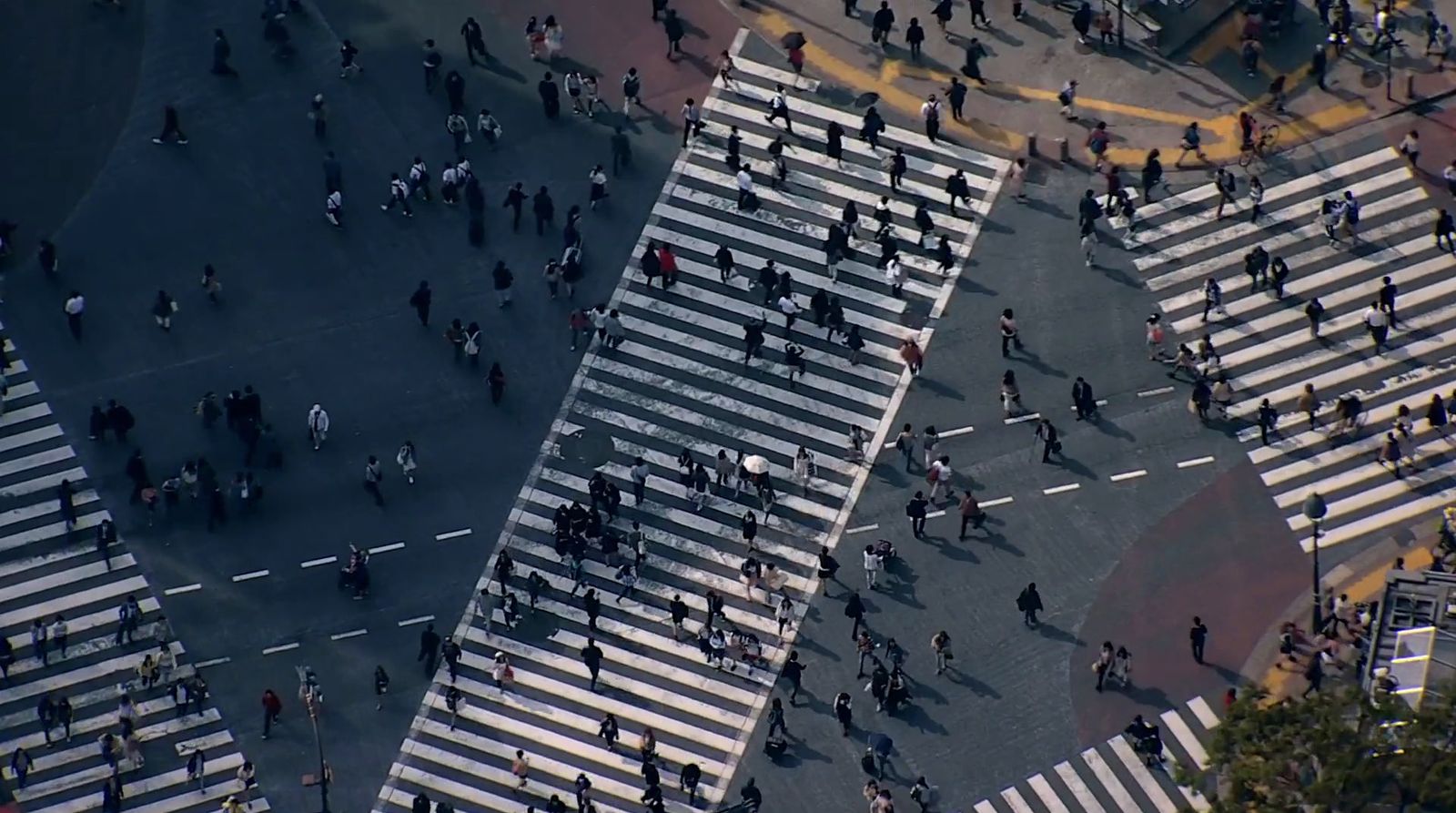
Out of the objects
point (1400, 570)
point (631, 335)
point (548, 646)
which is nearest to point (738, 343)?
point (631, 335)

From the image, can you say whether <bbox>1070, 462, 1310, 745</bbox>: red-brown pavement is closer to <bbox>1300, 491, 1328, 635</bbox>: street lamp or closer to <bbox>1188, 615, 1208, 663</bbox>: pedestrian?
<bbox>1188, 615, 1208, 663</bbox>: pedestrian

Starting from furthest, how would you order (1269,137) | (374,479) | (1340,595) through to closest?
1. (1269,137)
2. (374,479)
3. (1340,595)

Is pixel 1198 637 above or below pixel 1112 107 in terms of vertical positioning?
below

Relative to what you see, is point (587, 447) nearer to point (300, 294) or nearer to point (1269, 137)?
point (300, 294)

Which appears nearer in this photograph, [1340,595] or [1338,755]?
[1338,755]

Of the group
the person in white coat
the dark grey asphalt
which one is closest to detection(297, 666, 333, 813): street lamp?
the dark grey asphalt

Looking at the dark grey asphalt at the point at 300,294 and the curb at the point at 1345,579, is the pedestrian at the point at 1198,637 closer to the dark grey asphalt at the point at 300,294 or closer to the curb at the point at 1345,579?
the curb at the point at 1345,579

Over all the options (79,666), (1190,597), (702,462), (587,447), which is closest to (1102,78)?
(702,462)

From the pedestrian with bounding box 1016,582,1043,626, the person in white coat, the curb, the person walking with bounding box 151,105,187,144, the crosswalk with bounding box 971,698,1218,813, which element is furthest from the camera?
the person walking with bounding box 151,105,187,144
